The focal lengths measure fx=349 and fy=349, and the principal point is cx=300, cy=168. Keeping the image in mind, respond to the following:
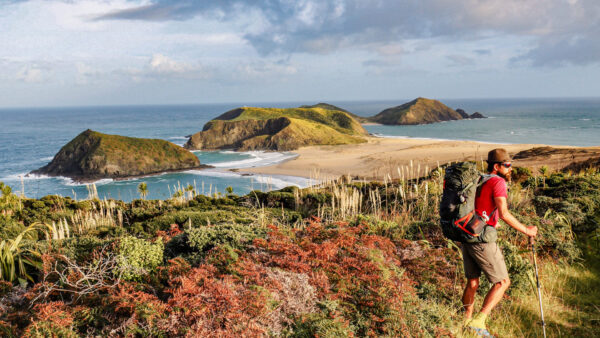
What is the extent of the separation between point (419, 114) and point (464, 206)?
336 feet

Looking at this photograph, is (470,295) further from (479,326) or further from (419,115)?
(419,115)

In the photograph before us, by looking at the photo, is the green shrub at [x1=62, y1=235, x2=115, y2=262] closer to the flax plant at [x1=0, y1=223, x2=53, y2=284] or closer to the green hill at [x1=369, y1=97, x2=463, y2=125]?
the flax plant at [x1=0, y1=223, x2=53, y2=284]

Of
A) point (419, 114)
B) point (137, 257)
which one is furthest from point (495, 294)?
point (419, 114)

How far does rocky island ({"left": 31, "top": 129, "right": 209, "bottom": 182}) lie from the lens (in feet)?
122

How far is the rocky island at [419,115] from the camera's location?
318ft

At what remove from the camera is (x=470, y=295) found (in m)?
4.11

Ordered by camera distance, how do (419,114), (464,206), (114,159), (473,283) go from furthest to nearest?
1. (419,114)
2. (114,159)
3. (473,283)
4. (464,206)

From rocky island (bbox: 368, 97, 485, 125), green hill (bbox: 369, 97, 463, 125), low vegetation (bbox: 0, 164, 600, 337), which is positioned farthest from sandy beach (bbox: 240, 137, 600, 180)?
green hill (bbox: 369, 97, 463, 125)

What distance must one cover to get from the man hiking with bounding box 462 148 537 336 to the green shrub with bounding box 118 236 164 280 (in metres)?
3.68

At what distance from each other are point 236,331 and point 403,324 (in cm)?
162

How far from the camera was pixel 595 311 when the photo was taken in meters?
4.74

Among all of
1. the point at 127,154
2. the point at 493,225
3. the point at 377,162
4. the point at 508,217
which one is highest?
the point at 508,217

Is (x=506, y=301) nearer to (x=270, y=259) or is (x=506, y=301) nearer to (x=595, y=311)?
(x=595, y=311)

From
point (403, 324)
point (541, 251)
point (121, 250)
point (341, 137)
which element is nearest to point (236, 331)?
point (403, 324)
